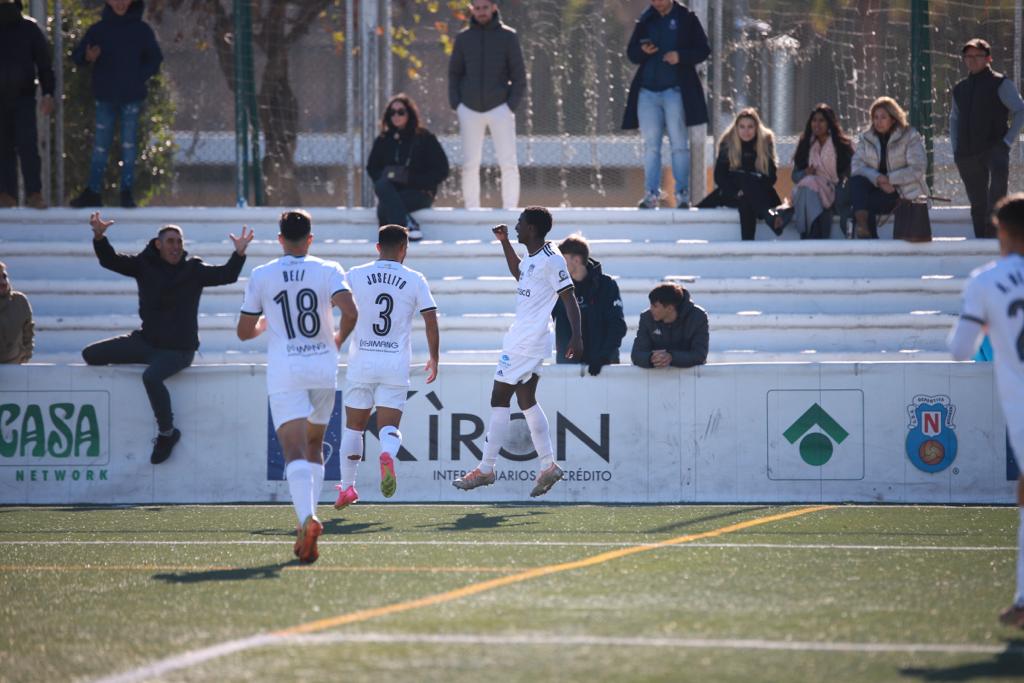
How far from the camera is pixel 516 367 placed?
36.6 feet

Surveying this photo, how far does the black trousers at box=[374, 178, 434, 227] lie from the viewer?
16.2 metres

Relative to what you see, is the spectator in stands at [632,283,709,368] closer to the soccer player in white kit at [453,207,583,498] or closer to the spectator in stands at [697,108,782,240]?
the soccer player in white kit at [453,207,583,498]

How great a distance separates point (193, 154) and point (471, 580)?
38.6 ft

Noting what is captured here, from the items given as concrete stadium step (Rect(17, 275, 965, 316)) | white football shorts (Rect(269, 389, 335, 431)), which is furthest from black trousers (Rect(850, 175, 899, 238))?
white football shorts (Rect(269, 389, 335, 431))

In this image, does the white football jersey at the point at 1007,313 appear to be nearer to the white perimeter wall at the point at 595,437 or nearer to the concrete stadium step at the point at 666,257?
the white perimeter wall at the point at 595,437

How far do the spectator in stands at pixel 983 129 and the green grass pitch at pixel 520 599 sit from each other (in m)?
6.10

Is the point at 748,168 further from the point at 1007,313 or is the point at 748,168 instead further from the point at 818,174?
the point at 1007,313

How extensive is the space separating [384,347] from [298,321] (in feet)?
7.00

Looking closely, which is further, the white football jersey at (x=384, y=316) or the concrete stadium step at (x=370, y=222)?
the concrete stadium step at (x=370, y=222)

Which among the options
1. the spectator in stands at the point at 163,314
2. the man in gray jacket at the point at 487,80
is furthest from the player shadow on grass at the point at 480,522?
the man in gray jacket at the point at 487,80

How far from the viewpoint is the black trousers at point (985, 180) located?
618 inches

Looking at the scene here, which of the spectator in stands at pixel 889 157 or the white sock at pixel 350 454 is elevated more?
the spectator in stands at pixel 889 157

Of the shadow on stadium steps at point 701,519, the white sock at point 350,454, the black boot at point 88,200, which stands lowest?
the shadow on stadium steps at point 701,519

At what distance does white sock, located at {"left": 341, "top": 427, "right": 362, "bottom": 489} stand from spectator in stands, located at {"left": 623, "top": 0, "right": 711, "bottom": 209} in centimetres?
677
